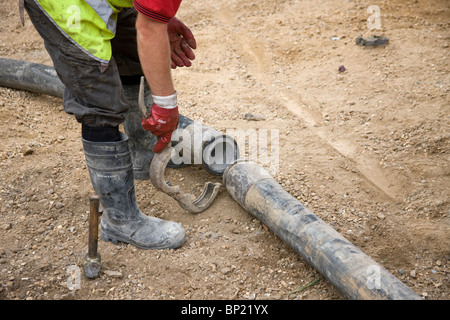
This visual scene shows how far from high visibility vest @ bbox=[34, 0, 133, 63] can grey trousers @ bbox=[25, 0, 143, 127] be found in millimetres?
35

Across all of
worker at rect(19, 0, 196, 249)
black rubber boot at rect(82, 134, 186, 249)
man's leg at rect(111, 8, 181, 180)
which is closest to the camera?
worker at rect(19, 0, 196, 249)

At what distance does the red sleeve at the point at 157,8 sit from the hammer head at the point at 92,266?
50.1 inches

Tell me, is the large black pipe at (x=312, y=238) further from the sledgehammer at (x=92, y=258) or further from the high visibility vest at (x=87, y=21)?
the high visibility vest at (x=87, y=21)

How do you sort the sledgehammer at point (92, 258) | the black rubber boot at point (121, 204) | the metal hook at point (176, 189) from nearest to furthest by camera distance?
the sledgehammer at point (92, 258) < the black rubber boot at point (121, 204) < the metal hook at point (176, 189)

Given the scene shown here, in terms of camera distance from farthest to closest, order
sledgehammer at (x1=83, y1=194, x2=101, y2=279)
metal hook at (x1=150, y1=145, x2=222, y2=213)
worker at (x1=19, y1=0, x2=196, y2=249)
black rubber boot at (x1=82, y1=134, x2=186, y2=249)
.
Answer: metal hook at (x1=150, y1=145, x2=222, y2=213) → black rubber boot at (x1=82, y1=134, x2=186, y2=249) → sledgehammer at (x1=83, y1=194, x2=101, y2=279) → worker at (x1=19, y1=0, x2=196, y2=249)

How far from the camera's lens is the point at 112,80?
86.7 inches

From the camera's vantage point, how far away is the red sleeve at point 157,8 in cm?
190

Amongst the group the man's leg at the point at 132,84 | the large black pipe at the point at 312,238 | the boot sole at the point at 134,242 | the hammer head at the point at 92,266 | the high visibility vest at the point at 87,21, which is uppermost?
the high visibility vest at the point at 87,21

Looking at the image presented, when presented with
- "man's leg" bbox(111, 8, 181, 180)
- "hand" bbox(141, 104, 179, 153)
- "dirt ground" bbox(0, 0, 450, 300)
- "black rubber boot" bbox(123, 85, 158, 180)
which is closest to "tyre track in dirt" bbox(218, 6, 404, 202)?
"dirt ground" bbox(0, 0, 450, 300)

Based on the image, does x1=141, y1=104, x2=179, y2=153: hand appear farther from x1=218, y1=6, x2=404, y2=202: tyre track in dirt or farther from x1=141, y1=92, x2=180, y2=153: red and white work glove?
x1=218, y1=6, x2=404, y2=202: tyre track in dirt

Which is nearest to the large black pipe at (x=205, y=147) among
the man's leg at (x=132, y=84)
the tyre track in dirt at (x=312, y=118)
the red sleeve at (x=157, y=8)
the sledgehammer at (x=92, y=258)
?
the man's leg at (x=132, y=84)

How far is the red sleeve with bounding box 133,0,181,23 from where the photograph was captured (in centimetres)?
190
